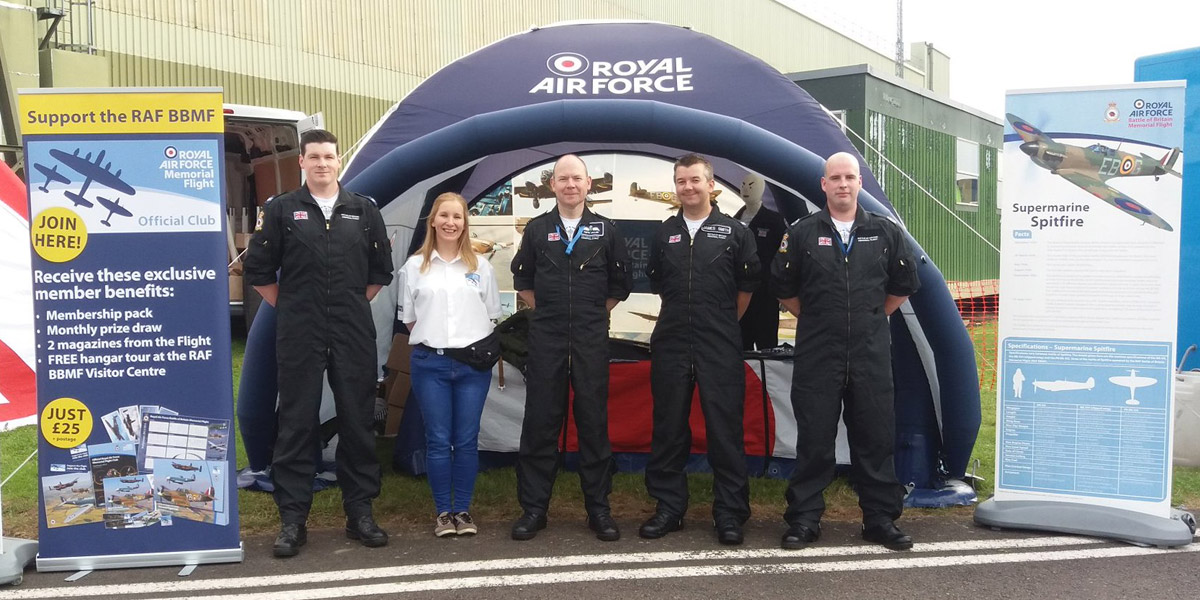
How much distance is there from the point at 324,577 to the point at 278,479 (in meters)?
0.52

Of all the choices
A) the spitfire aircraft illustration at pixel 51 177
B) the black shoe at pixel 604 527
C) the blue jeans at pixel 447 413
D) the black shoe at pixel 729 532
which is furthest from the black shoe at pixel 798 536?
the spitfire aircraft illustration at pixel 51 177

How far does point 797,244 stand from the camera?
4.08 meters

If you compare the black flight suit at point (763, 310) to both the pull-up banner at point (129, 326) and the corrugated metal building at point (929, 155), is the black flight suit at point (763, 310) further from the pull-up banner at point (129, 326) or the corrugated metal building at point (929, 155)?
the corrugated metal building at point (929, 155)

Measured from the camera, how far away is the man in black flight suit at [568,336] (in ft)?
13.5

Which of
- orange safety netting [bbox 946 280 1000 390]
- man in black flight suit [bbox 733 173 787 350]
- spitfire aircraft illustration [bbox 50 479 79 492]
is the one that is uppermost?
man in black flight suit [bbox 733 173 787 350]

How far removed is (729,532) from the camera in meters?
4.10

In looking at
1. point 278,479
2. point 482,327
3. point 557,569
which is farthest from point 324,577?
point 482,327

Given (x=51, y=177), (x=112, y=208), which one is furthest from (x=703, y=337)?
(x=51, y=177)

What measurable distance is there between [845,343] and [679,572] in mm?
1124

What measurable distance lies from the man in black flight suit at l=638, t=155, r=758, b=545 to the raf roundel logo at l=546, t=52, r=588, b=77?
1625 mm

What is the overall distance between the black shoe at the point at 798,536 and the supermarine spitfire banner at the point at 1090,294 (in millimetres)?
928

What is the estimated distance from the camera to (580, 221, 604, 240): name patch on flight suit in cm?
416

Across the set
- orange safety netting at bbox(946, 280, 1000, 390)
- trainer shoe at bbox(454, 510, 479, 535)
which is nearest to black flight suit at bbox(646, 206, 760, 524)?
trainer shoe at bbox(454, 510, 479, 535)

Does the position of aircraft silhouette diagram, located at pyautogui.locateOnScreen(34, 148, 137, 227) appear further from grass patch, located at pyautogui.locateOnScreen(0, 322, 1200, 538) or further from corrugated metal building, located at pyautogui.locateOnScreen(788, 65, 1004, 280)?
corrugated metal building, located at pyautogui.locateOnScreen(788, 65, 1004, 280)
